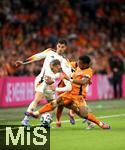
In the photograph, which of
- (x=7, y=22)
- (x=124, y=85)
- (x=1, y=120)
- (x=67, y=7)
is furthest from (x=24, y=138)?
(x=67, y=7)

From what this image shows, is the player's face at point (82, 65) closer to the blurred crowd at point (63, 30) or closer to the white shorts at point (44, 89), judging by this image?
the white shorts at point (44, 89)

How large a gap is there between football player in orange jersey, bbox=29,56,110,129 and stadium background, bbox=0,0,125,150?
6.59 m

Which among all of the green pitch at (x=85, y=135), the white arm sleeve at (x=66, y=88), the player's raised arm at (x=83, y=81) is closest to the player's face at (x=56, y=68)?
the white arm sleeve at (x=66, y=88)

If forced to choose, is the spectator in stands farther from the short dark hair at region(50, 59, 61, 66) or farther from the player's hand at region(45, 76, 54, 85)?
the player's hand at region(45, 76, 54, 85)

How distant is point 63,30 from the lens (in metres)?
31.9

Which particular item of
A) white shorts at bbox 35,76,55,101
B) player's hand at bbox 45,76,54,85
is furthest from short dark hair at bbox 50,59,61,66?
white shorts at bbox 35,76,55,101

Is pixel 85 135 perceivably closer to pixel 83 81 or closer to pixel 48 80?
pixel 83 81

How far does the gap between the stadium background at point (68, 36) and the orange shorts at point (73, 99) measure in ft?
21.6

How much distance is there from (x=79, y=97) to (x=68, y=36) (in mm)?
16772

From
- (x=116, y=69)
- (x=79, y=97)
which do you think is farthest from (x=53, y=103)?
(x=116, y=69)

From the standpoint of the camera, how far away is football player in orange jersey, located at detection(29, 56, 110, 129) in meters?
14.8

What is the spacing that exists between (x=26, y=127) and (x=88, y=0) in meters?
21.5

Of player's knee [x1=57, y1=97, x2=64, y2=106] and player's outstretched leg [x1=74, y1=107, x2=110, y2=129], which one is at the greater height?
player's knee [x1=57, y1=97, x2=64, y2=106]

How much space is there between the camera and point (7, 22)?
2923 cm
